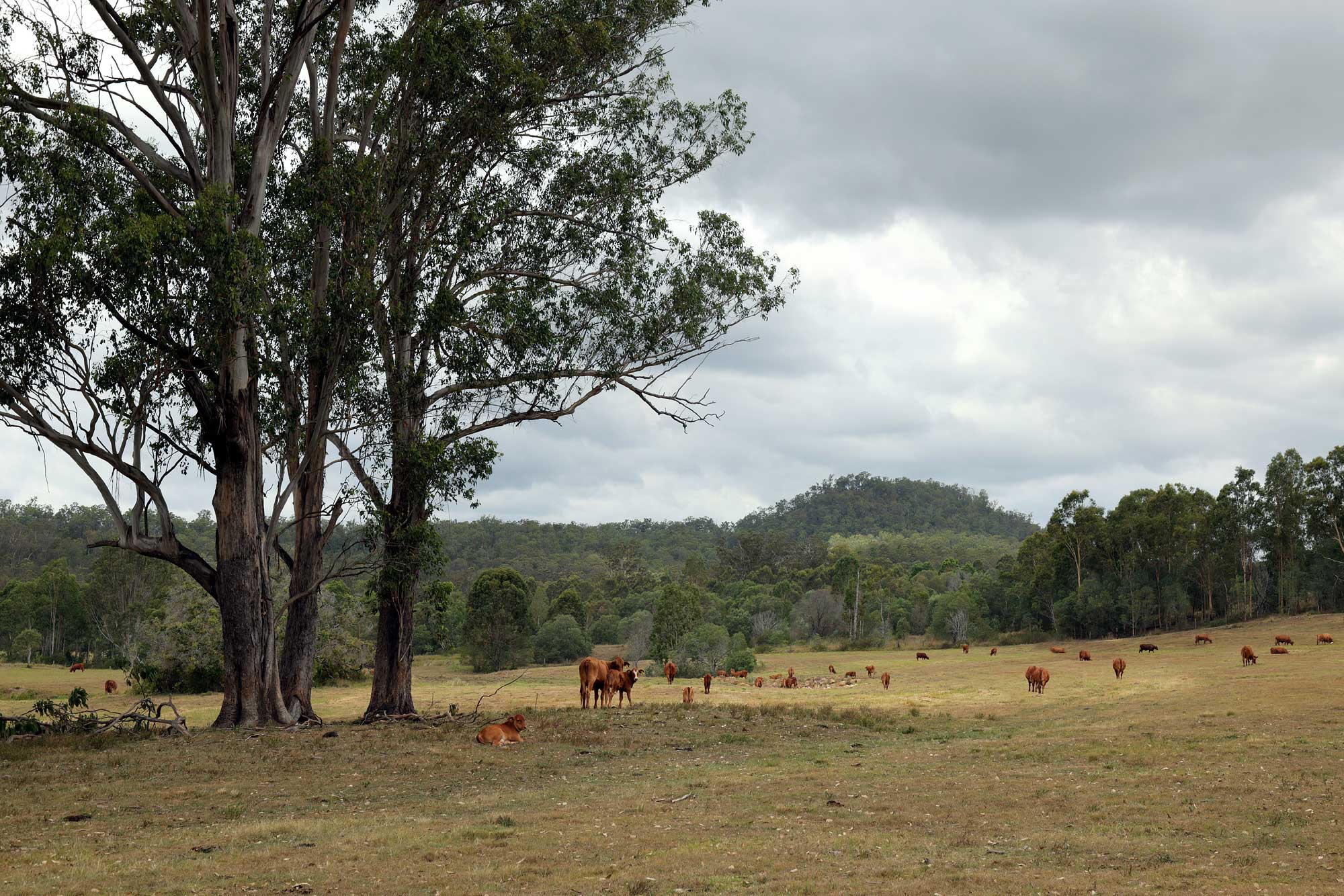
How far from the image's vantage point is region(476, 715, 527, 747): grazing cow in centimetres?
1800

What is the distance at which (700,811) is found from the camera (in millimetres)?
11539

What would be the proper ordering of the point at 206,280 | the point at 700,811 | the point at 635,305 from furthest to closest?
the point at 635,305 → the point at 206,280 → the point at 700,811

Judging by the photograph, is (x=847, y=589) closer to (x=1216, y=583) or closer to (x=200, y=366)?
(x=1216, y=583)

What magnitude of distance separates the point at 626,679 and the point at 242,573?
10.1m

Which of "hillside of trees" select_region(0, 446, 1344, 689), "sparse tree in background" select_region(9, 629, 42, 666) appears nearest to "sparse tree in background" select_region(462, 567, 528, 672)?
"hillside of trees" select_region(0, 446, 1344, 689)

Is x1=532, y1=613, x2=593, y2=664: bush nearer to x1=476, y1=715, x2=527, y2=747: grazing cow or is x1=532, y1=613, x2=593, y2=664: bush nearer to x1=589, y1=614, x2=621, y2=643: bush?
x1=589, y1=614, x2=621, y2=643: bush

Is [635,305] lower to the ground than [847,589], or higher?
higher

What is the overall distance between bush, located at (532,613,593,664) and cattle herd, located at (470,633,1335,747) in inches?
788

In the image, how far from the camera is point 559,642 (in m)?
72.1

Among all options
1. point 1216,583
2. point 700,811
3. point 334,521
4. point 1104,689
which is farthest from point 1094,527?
point 700,811

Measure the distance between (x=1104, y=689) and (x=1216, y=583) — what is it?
54.0 metres

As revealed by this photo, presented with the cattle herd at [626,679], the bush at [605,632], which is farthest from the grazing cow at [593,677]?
the bush at [605,632]

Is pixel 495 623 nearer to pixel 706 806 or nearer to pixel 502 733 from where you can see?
pixel 502 733

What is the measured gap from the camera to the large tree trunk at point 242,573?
1988 centimetres
